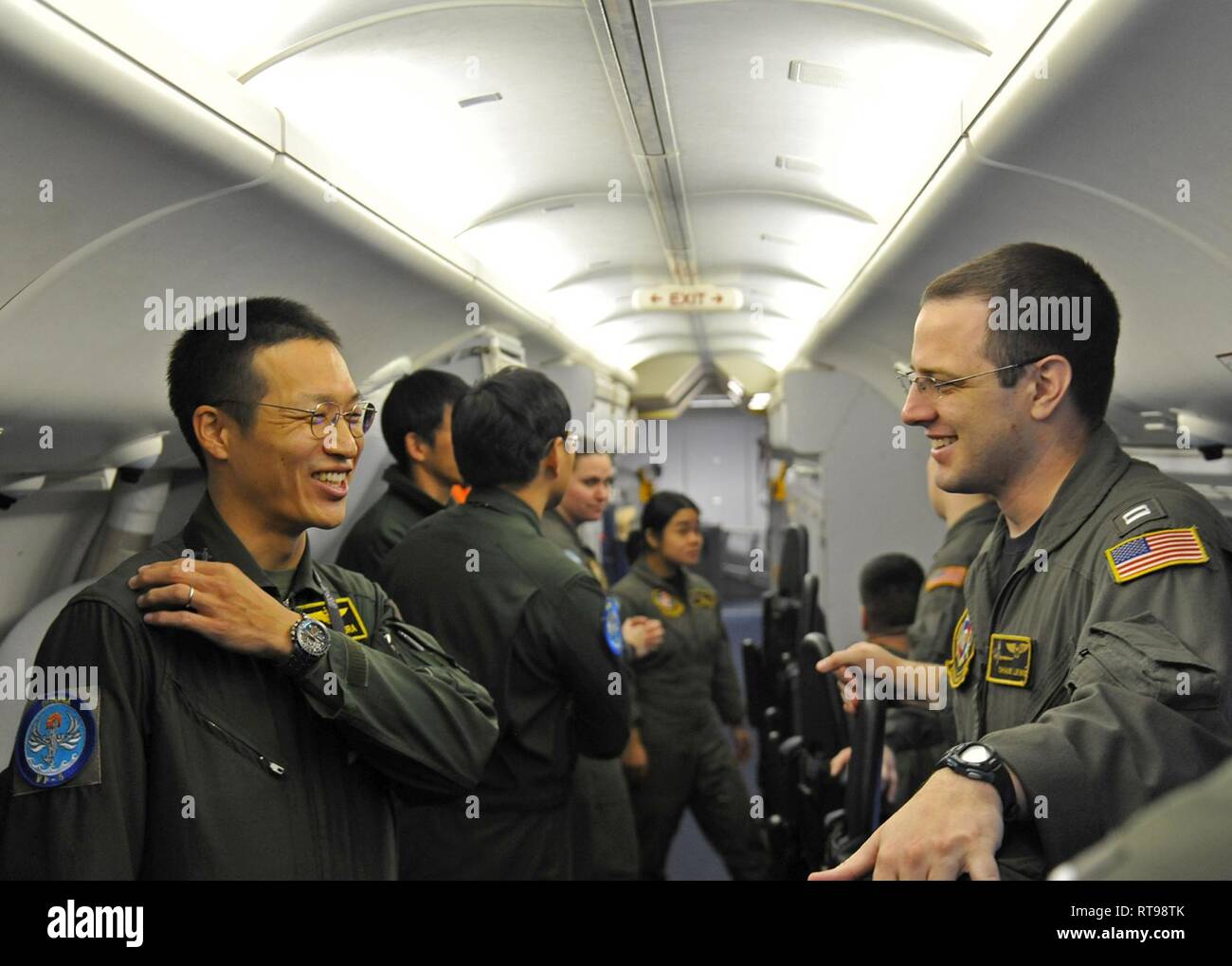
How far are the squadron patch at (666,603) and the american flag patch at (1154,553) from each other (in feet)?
10.4

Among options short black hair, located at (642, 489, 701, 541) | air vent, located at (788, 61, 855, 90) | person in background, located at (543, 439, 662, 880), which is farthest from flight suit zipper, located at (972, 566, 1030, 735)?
short black hair, located at (642, 489, 701, 541)

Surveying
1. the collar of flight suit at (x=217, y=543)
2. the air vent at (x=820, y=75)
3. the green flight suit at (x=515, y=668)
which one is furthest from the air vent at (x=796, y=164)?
the collar of flight suit at (x=217, y=543)

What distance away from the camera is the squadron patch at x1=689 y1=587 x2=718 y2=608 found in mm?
4684

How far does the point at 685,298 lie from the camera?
4.93 m

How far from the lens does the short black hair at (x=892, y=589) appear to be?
3.90 meters

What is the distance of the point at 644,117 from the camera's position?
296 cm

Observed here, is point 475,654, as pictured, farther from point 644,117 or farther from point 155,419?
point 644,117

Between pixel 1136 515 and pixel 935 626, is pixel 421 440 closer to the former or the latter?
pixel 935 626

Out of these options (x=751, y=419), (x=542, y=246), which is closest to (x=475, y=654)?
(x=542, y=246)

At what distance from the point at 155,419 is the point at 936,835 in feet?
8.64

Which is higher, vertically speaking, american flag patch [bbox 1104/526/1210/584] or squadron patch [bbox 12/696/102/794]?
american flag patch [bbox 1104/526/1210/584]

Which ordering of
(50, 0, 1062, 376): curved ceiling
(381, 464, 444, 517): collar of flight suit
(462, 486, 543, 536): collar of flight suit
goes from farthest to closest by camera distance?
1. (381, 464, 444, 517): collar of flight suit
2. (462, 486, 543, 536): collar of flight suit
3. (50, 0, 1062, 376): curved ceiling

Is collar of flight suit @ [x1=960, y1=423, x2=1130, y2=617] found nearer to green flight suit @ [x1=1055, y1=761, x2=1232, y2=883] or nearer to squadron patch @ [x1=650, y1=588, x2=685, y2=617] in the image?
green flight suit @ [x1=1055, y1=761, x2=1232, y2=883]

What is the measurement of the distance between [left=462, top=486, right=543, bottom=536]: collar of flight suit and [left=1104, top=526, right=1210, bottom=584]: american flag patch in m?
1.45
